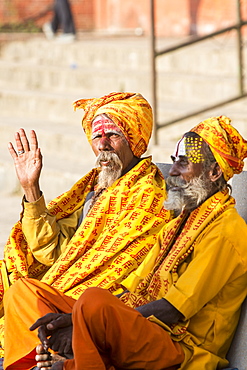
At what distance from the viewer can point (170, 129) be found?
432 inches

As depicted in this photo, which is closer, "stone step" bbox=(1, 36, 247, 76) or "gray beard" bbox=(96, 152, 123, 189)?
"gray beard" bbox=(96, 152, 123, 189)

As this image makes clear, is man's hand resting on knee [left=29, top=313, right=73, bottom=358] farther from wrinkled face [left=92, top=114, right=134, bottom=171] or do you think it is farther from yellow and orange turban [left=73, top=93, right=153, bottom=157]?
yellow and orange turban [left=73, top=93, right=153, bottom=157]

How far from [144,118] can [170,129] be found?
5538 millimetres

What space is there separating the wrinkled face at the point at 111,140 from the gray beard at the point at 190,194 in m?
0.88

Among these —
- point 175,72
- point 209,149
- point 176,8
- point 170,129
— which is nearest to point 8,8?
point 176,8

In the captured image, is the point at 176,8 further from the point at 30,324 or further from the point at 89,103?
the point at 30,324

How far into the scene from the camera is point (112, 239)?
5094 millimetres

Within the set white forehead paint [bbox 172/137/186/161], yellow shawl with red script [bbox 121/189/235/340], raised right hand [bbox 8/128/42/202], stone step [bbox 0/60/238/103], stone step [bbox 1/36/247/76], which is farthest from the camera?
stone step [bbox 1/36/247/76]

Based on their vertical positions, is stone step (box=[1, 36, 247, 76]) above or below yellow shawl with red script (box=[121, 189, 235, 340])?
below

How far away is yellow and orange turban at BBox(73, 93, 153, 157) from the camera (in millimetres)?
5352

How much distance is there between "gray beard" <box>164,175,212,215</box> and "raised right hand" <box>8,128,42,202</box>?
1091 mm

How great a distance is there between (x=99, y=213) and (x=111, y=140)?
46 cm

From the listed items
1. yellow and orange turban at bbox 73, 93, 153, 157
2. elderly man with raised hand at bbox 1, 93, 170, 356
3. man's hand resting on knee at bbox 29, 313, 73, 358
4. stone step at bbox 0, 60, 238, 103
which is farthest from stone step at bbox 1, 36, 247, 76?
man's hand resting on knee at bbox 29, 313, 73, 358

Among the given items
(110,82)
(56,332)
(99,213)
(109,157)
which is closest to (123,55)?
(110,82)
